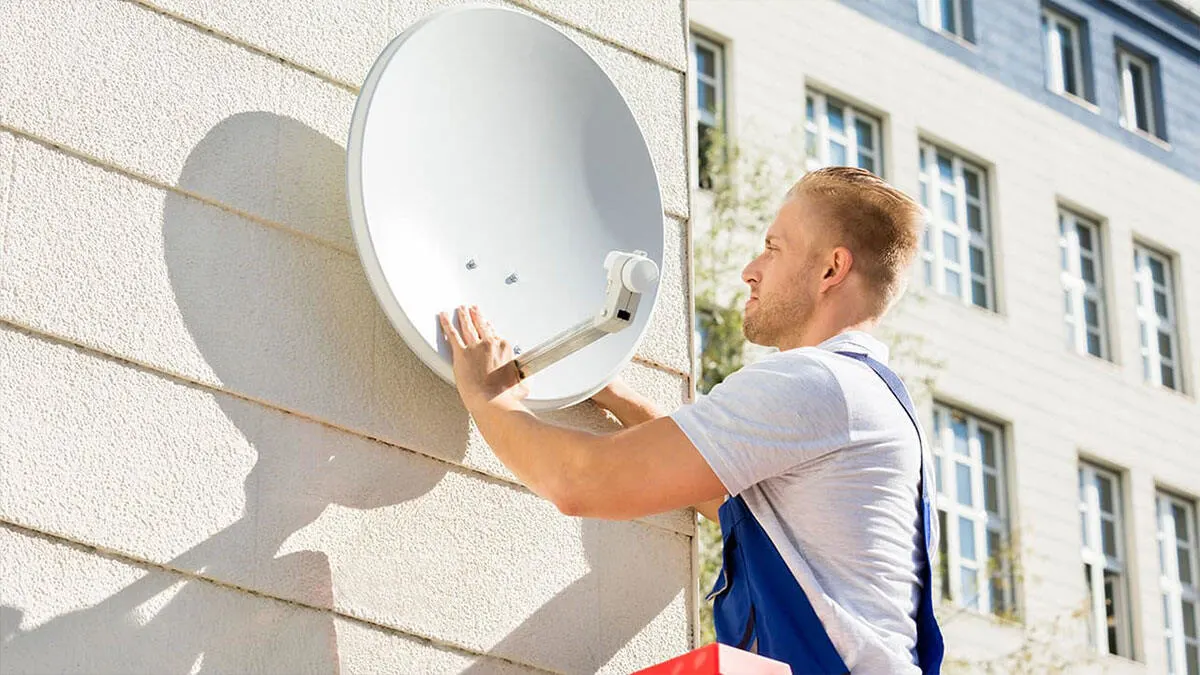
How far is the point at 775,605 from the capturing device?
2.99m

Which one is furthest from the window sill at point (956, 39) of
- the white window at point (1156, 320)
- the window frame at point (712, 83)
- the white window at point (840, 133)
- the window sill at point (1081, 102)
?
the window frame at point (712, 83)

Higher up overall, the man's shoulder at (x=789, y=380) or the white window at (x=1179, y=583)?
the white window at (x=1179, y=583)

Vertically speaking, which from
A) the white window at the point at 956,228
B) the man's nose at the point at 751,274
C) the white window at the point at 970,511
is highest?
the white window at the point at 956,228

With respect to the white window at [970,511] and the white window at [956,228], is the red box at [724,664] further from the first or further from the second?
the white window at [956,228]

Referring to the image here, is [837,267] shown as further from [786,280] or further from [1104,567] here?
[1104,567]

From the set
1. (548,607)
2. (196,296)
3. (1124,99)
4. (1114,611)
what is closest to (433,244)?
(196,296)

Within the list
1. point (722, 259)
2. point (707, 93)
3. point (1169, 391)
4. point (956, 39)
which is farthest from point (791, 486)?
point (1169, 391)

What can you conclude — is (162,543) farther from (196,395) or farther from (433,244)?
(433,244)

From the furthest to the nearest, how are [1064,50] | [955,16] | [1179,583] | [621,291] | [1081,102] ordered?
[1064,50] → [1081,102] → [955,16] → [1179,583] → [621,291]

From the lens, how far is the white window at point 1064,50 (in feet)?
72.8

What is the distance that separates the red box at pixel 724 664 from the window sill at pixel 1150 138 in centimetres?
2083

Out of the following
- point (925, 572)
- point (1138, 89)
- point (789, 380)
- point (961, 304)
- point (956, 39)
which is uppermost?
point (1138, 89)

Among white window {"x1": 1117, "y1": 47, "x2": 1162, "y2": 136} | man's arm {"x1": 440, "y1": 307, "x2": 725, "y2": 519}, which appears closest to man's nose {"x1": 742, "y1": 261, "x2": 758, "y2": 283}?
man's arm {"x1": 440, "y1": 307, "x2": 725, "y2": 519}

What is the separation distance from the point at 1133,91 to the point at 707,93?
7630mm
